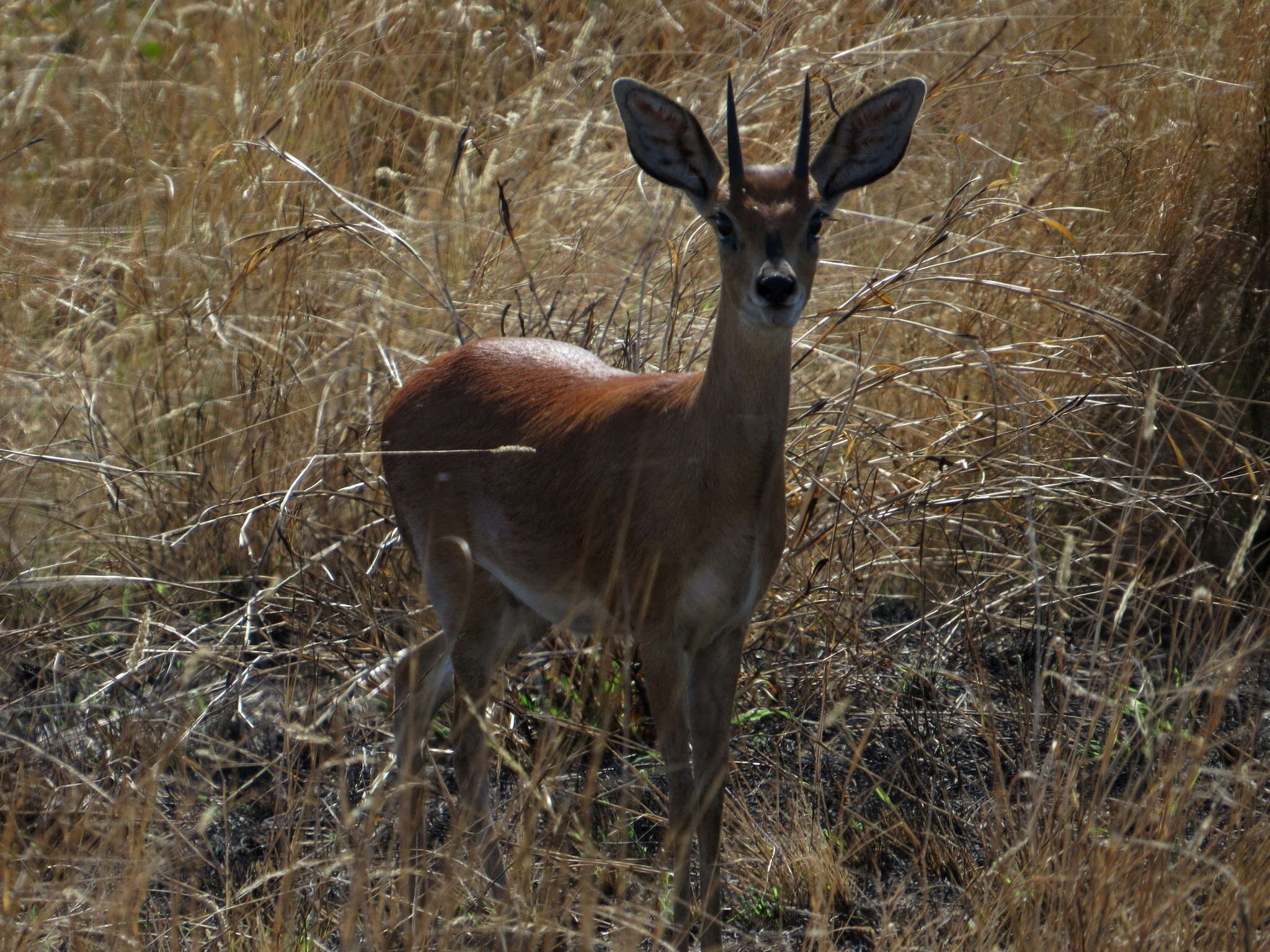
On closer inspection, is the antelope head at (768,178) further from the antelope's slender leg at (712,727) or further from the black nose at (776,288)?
the antelope's slender leg at (712,727)

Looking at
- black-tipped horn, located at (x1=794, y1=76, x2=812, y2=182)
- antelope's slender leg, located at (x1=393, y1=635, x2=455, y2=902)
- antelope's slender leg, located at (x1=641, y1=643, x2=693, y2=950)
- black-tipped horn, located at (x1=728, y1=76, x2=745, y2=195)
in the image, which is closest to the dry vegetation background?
antelope's slender leg, located at (x1=393, y1=635, x2=455, y2=902)

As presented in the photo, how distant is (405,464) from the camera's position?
419 cm

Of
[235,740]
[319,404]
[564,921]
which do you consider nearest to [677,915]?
[564,921]

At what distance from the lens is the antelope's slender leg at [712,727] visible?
354cm

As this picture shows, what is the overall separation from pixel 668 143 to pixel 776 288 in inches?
23.1

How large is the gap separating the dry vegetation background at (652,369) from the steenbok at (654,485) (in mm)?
236

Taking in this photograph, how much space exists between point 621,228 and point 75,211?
3.03 metres

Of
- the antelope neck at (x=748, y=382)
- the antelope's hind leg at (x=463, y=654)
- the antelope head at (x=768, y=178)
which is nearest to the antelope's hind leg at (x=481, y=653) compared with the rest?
the antelope's hind leg at (x=463, y=654)

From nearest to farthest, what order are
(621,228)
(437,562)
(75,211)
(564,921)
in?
(564,921) → (437,562) → (621,228) → (75,211)

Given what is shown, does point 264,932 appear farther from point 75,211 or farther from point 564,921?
point 75,211

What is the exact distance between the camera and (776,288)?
3186mm

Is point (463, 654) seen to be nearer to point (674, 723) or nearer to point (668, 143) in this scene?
point (674, 723)

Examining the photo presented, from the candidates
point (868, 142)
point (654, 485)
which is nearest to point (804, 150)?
point (868, 142)

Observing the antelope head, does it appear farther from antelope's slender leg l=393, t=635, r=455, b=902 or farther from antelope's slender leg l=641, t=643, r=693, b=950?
antelope's slender leg l=393, t=635, r=455, b=902
